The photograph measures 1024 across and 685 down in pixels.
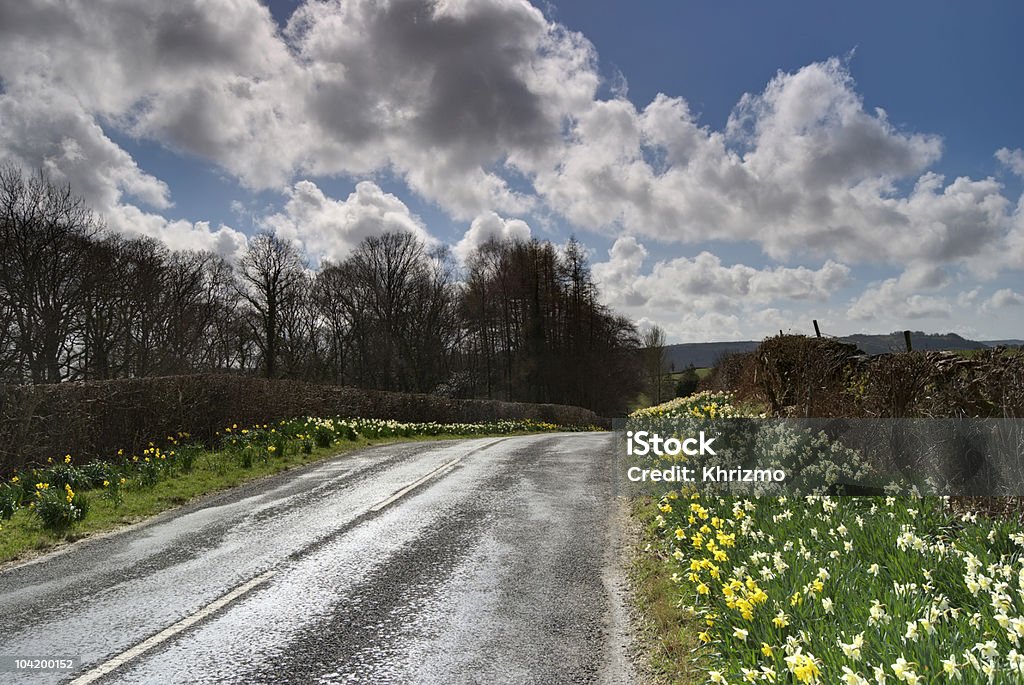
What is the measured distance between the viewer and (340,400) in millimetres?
24375

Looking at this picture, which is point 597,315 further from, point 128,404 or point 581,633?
point 581,633

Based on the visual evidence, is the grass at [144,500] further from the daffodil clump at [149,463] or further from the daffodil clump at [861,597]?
the daffodil clump at [861,597]

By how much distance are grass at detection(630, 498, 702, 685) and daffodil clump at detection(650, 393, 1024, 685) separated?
117 millimetres

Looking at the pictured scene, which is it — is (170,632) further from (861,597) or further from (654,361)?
A: (654,361)

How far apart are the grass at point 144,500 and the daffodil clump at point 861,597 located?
8126 millimetres

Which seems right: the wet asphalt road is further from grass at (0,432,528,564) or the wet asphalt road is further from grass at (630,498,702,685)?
grass at (0,432,528,564)

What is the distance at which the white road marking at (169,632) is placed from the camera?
4699mm

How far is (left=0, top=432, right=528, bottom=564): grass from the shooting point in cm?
878

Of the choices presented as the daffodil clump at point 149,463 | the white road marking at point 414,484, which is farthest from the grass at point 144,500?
the white road marking at point 414,484

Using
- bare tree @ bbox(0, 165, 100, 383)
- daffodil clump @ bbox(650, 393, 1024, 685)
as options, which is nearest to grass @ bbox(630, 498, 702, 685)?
daffodil clump @ bbox(650, 393, 1024, 685)

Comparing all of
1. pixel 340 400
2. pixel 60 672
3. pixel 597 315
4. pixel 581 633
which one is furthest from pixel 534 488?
pixel 597 315

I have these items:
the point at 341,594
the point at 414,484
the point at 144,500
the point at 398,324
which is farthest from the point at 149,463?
the point at 398,324

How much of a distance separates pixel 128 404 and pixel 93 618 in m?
10.0

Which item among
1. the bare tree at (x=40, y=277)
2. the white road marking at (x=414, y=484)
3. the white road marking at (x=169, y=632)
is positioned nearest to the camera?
the white road marking at (x=169, y=632)
